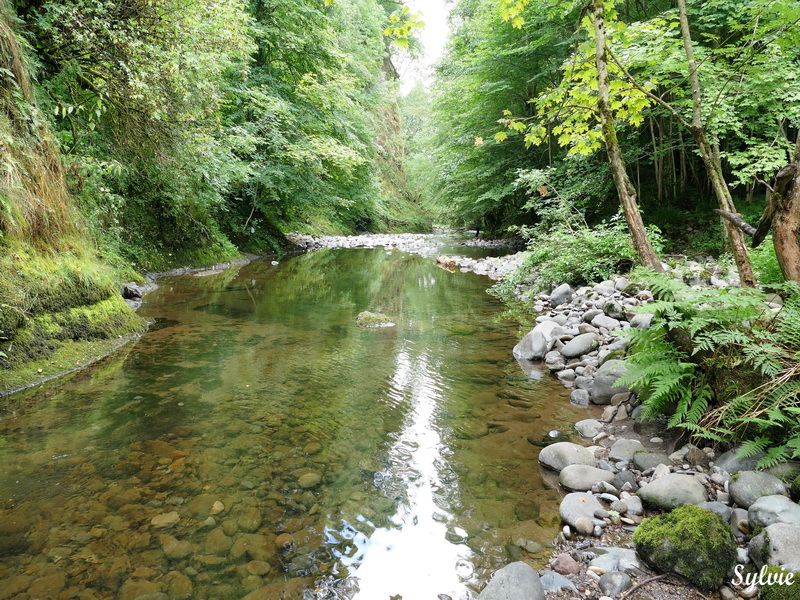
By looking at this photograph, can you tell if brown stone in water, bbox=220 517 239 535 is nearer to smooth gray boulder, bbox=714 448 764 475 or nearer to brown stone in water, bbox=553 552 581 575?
brown stone in water, bbox=553 552 581 575

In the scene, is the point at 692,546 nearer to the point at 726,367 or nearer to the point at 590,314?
the point at 726,367

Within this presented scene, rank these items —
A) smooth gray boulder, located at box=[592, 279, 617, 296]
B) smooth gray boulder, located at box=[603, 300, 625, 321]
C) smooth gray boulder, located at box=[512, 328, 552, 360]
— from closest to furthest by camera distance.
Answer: smooth gray boulder, located at box=[512, 328, 552, 360] → smooth gray boulder, located at box=[603, 300, 625, 321] → smooth gray boulder, located at box=[592, 279, 617, 296]

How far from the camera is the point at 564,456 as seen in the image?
10.1 ft

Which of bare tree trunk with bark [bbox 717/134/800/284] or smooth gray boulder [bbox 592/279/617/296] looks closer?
bare tree trunk with bark [bbox 717/134/800/284]

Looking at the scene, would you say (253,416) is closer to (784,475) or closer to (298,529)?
(298,529)

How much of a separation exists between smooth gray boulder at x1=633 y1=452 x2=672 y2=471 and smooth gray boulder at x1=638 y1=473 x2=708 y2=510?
26cm

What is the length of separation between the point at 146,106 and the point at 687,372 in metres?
7.84

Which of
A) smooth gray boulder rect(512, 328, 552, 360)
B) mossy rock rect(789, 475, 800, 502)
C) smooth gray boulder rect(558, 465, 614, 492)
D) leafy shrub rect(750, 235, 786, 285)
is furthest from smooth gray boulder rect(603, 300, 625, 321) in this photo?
mossy rock rect(789, 475, 800, 502)

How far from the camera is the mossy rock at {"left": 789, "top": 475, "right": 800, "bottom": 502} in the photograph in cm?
218

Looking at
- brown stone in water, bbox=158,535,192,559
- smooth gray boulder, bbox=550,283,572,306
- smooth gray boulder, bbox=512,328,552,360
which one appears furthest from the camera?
Result: smooth gray boulder, bbox=550,283,572,306

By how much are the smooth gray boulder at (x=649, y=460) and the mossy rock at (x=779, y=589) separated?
1066mm

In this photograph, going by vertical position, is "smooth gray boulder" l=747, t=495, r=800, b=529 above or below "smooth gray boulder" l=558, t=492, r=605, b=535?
above

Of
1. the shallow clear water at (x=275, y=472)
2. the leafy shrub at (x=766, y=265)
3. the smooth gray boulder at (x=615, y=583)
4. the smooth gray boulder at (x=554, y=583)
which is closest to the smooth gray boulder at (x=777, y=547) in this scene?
the smooth gray boulder at (x=615, y=583)

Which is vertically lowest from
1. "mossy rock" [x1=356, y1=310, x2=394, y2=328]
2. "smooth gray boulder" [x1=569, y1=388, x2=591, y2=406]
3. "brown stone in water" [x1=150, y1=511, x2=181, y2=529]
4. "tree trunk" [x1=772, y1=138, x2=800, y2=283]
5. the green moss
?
"smooth gray boulder" [x1=569, y1=388, x2=591, y2=406]
